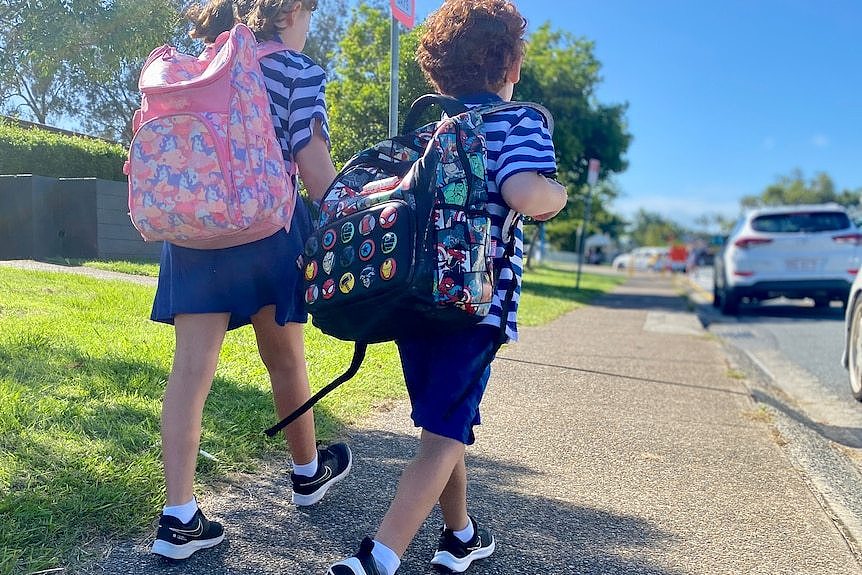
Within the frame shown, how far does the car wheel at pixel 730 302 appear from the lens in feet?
41.0

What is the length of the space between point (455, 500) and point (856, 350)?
15.7 ft

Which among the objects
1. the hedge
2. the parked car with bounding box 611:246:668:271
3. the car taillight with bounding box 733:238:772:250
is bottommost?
the parked car with bounding box 611:246:668:271

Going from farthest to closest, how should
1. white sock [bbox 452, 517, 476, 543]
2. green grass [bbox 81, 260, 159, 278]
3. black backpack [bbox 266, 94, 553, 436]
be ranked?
green grass [bbox 81, 260, 159, 278] → white sock [bbox 452, 517, 476, 543] → black backpack [bbox 266, 94, 553, 436]

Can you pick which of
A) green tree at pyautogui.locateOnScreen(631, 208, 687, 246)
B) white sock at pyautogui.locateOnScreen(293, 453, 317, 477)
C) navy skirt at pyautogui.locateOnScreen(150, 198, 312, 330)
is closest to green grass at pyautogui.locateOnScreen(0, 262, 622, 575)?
white sock at pyautogui.locateOnScreen(293, 453, 317, 477)

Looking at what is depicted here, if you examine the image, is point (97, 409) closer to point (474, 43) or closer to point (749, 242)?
point (474, 43)

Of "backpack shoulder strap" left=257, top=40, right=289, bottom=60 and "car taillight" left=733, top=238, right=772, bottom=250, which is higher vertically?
"backpack shoulder strap" left=257, top=40, right=289, bottom=60

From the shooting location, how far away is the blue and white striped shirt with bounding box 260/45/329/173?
2.32 m

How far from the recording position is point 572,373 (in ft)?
19.6

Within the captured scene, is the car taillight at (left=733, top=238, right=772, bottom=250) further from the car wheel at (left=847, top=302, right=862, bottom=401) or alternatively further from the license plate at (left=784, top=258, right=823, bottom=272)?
the car wheel at (left=847, top=302, right=862, bottom=401)

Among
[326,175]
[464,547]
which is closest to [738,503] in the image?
[464,547]

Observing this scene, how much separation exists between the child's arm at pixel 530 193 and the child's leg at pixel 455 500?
822 mm

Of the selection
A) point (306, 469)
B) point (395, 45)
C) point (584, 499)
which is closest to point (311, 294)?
point (306, 469)

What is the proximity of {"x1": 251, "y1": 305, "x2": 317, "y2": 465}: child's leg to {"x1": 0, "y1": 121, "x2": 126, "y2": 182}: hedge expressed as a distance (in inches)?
96.9

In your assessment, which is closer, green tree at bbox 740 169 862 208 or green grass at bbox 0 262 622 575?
green grass at bbox 0 262 622 575
